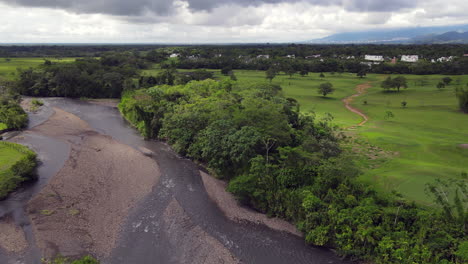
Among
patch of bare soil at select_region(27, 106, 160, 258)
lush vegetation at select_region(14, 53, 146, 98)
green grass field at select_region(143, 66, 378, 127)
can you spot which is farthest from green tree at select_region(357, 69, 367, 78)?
patch of bare soil at select_region(27, 106, 160, 258)

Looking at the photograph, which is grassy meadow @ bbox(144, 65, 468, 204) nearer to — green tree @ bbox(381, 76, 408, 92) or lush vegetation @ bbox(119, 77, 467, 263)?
green tree @ bbox(381, 76, 408, 92)

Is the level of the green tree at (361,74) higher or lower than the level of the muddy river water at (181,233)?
higher

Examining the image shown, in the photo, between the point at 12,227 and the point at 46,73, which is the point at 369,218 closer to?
the point at 12,227

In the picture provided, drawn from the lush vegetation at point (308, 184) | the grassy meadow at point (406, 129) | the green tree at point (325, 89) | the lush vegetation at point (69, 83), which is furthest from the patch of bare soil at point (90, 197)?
the green tree at point (325, 89)

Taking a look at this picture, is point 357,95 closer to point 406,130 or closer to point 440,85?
point 440,85

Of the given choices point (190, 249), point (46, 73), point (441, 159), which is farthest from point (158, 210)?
point (46, 73)

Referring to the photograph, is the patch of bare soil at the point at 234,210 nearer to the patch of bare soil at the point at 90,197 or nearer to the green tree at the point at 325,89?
the patch of bare soil at the point at 90,197

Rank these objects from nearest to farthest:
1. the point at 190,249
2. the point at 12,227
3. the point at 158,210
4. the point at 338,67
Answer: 1. the point at 190,249
2. the point at 12,227
3. the point at 158,210
4. the point at 338,67
